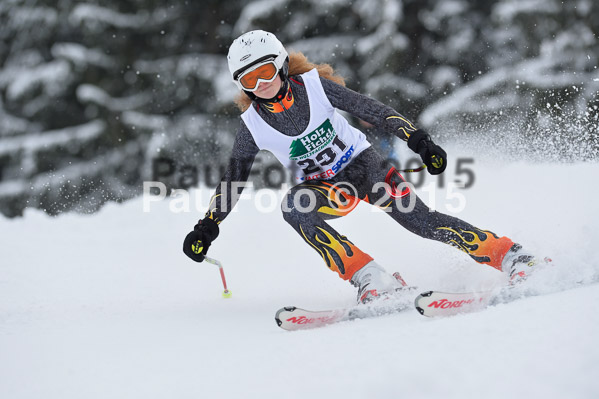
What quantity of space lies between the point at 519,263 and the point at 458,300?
574 millimetres

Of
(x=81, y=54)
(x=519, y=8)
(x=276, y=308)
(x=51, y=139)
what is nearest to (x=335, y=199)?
(x=276, y=308)

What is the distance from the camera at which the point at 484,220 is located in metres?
4.93

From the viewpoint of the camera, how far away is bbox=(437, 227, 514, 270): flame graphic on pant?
2896 millimetres

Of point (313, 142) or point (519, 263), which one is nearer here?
point (519, 263)

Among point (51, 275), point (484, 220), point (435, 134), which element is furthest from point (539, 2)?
point (51, 275)

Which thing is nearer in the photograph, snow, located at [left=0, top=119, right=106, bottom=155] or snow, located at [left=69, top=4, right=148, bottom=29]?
snow, located at [left=69, top=4, right=148, bottom=29]

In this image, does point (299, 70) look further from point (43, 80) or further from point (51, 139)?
point (43, 80)

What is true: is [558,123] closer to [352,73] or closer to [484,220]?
[352,73]

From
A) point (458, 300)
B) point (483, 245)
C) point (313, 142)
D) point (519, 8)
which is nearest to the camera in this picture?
point (458, 300)

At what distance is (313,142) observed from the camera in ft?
9.93

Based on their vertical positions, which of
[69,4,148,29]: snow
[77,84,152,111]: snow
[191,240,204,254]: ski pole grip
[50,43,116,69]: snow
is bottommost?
[191,240,204,254]: ski pole grip

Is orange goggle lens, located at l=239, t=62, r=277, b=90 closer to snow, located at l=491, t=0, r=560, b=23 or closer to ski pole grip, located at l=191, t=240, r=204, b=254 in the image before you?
ski pole grip, located at l=191, t=240, r=204, b=254

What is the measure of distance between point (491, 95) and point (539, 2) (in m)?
1.76

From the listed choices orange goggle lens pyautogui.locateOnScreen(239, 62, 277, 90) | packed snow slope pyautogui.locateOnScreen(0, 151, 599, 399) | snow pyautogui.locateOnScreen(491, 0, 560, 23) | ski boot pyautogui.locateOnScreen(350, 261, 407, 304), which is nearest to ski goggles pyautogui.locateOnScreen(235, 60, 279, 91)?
orange goggle lens pyautogui.locateOnScreen(239, 62, 277, 90)
